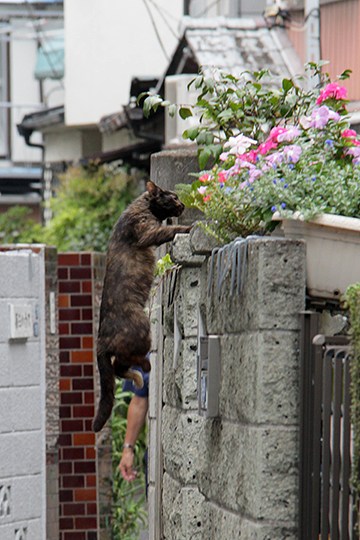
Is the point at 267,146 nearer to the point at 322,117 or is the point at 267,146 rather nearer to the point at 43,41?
the point at 322,117

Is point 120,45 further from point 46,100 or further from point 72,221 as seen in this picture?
point 46,100

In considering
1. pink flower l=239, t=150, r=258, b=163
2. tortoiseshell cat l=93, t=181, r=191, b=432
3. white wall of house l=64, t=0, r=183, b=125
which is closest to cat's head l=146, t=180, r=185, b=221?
tortoiseshell cat l=93, t=181, r=191, b=432

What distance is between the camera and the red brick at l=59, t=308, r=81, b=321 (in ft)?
40.1

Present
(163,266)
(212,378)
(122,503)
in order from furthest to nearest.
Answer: (122,503)
(163,266)
(212,378)

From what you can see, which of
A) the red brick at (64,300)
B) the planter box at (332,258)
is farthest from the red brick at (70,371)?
the planter box at (332,258)

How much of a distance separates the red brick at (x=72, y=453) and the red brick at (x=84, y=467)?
5 cm

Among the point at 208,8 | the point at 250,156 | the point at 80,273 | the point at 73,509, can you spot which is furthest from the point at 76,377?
the point at 208,8

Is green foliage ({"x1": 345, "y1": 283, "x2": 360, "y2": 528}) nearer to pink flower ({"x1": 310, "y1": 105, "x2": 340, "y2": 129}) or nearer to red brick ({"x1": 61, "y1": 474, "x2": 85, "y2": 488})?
pink flower ({"x1": 310, "y1": 105, "x2": 340, "y2": 129})

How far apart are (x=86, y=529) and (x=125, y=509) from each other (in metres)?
0.67

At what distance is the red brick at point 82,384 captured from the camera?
12211 millimetres

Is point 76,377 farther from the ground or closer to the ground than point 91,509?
farther from the ground

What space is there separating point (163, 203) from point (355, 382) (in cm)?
302

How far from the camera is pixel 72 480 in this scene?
1227cm

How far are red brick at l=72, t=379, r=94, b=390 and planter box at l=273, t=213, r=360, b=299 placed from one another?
641cm
